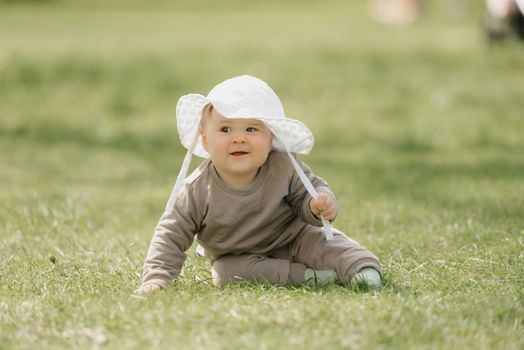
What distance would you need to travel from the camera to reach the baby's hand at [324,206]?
13.8 ft

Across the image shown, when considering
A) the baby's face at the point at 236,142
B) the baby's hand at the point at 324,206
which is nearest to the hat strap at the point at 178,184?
the baby's face at the point at 236,142

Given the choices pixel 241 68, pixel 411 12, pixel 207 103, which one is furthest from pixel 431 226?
pixel 411 12

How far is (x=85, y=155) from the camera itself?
10352 mm

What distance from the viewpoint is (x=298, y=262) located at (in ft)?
14.7

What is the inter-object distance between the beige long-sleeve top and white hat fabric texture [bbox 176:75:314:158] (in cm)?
16

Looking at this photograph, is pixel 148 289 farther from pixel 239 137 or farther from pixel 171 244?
pixel 239 137

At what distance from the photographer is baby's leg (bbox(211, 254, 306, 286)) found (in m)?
4.34

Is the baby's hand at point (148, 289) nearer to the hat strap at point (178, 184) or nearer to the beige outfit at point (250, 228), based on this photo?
the beige outfit at point (250, 228)

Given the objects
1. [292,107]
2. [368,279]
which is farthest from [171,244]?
[292,107]

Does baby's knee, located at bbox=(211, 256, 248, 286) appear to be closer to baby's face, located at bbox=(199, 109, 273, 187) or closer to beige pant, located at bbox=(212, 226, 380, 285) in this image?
beige pant, located at bbox=(212, 226, 380, 285)

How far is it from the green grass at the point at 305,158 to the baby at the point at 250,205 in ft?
0.62

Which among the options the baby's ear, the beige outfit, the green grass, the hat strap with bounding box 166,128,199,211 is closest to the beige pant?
the beige outfit

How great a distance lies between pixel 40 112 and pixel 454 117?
551 cm

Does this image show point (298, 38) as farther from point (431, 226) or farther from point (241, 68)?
point (431, 226)
